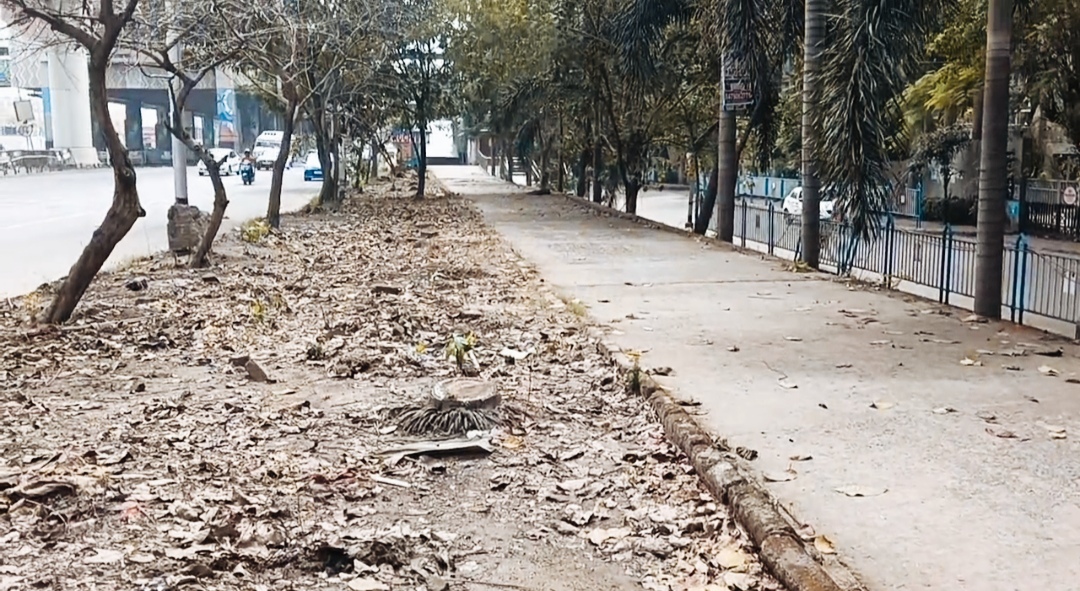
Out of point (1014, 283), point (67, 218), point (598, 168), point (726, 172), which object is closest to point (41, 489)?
point (1014, 283)

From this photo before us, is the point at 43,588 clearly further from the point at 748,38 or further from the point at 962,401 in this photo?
the point at 748,38

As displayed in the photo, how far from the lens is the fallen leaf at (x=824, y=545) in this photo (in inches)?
178

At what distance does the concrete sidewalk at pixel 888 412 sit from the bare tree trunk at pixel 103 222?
4.67 metres

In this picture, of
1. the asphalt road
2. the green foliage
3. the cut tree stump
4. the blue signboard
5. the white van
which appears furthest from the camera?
the white van

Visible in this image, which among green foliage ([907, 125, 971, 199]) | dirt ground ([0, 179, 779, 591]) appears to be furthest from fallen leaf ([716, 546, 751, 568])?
green foliage ([907, 125, 971, 199])

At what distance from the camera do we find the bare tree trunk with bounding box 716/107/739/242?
61.4ft

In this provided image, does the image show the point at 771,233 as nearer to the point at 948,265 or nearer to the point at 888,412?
the point at 948,265

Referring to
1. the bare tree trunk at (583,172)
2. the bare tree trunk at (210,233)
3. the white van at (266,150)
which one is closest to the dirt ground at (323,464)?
the bare tree trunk at (210,233)

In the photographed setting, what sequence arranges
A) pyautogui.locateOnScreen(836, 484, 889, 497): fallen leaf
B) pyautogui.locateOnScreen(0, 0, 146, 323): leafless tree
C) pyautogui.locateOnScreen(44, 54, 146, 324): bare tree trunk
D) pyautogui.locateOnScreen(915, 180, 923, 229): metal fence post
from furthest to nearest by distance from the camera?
pyautogui.locateOnScreen(915, 180, 923, 229): metal fence post, pyautogui.locateOnScreen(44, 54, 146, 324): bare tree trunk, pyautogui.locateOnScreen(0, 0, 146, 323): leafless tree, pyautogui.locateOnScreen(836, 484, 889, 497): fallen leaf

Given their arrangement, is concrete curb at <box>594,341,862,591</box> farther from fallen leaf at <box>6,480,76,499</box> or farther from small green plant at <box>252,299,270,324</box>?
small green plant at <box>252,299,270,324</box>

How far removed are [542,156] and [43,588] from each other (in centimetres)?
3848

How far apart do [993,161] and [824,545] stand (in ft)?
23.7

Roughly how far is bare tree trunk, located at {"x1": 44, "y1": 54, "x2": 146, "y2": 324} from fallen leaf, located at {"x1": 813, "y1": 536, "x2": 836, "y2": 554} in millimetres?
7785

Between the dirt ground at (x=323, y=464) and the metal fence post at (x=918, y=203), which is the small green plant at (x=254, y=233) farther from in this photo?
the metal fence post at (x=918, y=203)
